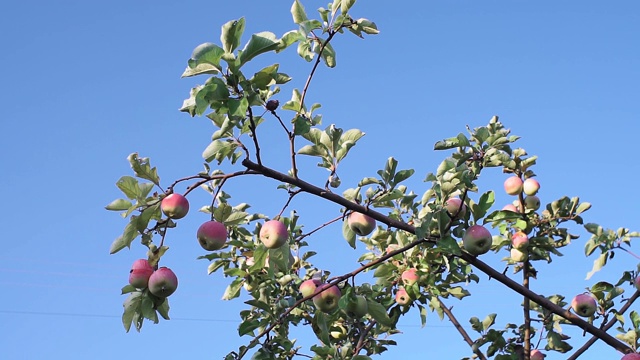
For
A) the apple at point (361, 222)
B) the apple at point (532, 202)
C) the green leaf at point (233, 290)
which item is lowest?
the apple at point (361, 222)

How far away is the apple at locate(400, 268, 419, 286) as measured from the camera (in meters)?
3.60

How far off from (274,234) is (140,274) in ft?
1.85

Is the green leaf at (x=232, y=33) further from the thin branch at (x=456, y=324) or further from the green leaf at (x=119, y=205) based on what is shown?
the thin branch at (x=456, y=324)

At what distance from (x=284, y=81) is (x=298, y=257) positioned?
92.3 inches

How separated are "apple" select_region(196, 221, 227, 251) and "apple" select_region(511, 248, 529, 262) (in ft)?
6.68

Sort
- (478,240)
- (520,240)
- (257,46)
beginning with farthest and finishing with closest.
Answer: (520,240) → (478,240) → (257,46)

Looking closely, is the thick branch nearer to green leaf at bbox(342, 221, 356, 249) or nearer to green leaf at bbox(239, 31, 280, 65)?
green leaf at bbox(342, 221, 356, 249)

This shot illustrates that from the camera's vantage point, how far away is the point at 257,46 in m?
2.28

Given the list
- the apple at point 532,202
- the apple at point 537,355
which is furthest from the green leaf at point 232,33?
the apple at point 537,355

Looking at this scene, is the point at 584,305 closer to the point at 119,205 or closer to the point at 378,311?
the point at 378,311

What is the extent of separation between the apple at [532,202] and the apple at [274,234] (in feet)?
7.02

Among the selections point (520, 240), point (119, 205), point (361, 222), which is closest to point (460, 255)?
point (361, 222)

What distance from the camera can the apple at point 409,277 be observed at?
11.8 ft

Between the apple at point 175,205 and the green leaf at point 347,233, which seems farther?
the green leaf at point 347,233
